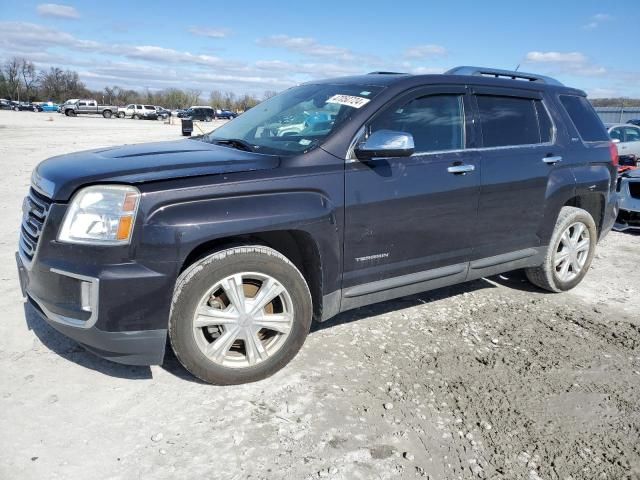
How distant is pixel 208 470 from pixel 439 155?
8.34 ft

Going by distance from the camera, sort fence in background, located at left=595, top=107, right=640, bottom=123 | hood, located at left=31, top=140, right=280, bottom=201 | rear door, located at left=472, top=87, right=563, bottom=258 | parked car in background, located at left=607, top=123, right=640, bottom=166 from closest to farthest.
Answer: hood, located at left=31, top=140, right=280, bottom=201
rear door, located at left=472, top=87, right=563, bottom=258
parked car in background, located at left=607, top=123, right=640, bottom=166
fence in background, located at left=595, top=107, right=640, bottom=123

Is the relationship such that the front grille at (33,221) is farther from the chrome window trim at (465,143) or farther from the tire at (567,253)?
the tire at (567,253)

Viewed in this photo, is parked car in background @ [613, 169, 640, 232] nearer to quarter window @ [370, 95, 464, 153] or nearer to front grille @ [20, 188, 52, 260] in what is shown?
quarter window @ [370, 95, 464, 153]

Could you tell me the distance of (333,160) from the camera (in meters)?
3.26

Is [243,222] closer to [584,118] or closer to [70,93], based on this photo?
[584,118]

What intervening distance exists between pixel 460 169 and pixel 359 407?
73.6 inches

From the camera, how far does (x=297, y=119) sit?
12.5 ft

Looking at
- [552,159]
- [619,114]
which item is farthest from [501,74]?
[619,114]

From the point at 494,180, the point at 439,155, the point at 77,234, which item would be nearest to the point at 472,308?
the point at 494,180

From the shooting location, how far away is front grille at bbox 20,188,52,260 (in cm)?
291

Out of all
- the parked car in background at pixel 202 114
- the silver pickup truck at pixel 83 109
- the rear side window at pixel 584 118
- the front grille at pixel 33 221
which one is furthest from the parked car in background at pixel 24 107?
the rear side window at pixel 584 118

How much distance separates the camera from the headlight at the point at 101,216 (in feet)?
8.81

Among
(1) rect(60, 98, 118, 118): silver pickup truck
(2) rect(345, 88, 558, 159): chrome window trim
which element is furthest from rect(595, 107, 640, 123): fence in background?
(1) rect(60, 98, 118, 118): silver pickup truck

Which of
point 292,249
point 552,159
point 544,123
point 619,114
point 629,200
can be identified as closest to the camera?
point 292,249
